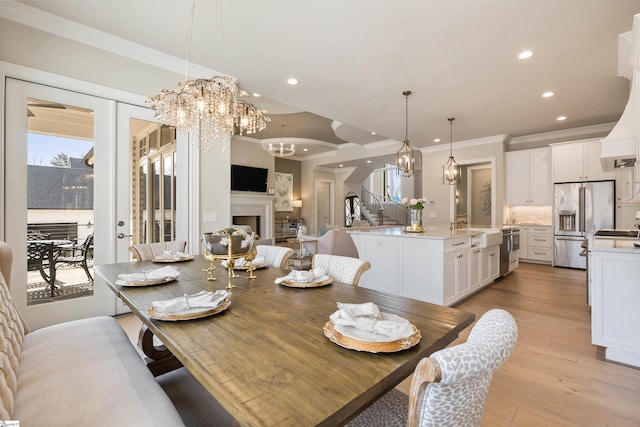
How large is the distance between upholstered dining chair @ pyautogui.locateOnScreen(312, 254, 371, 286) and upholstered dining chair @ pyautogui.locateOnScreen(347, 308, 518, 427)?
1.03 meters

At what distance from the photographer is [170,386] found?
133 centimetres

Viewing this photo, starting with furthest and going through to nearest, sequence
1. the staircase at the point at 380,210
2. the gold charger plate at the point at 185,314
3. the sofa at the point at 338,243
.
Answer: the staircase at the point at 380,210 < the sofa at the point at 338,243 < the gold charger plate at the point at 185,314

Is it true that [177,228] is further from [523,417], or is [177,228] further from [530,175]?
[530,175]

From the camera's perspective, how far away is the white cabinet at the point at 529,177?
618 centimetres

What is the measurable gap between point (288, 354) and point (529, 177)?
7.31 metres

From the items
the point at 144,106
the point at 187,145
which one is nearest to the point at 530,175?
the point at 187,145

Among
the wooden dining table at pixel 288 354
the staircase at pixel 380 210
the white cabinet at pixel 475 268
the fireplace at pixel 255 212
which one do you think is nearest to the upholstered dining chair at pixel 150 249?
the wooden dining table at pixel 288 354

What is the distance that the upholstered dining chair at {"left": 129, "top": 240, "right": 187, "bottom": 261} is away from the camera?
2504 millimetres

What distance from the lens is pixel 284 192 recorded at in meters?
9.77

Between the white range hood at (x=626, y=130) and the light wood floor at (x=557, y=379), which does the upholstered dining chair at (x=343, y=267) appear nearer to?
the light wood floor at (x=557, y=379)

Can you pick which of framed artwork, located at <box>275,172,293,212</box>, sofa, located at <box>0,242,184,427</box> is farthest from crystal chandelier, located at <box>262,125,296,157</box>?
sofa, located at <box>0,242,184,427</box>

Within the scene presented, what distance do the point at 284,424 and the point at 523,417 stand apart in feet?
5.93

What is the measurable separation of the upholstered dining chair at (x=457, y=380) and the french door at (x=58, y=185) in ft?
11.1

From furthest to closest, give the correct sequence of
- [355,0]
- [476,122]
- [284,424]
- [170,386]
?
1. [476,122]
2. [355,0]
3. [170,386]
4. [284,424]
